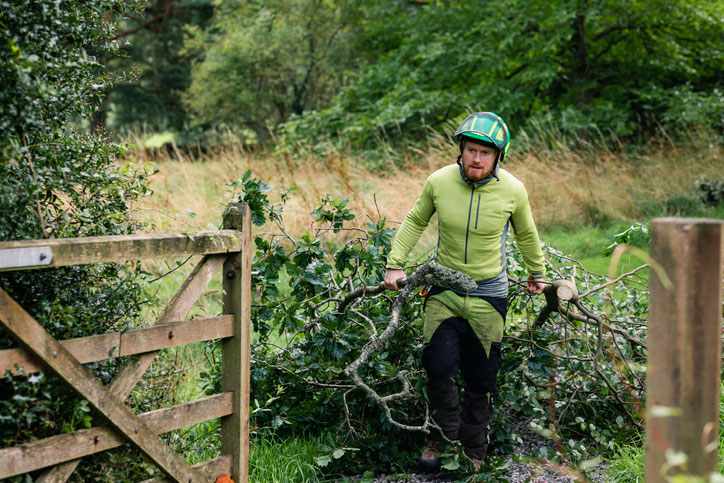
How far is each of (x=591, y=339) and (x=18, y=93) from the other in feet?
11.9

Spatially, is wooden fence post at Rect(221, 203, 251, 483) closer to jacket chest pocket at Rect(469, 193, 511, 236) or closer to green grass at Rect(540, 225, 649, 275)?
jacket chest pocket at Rect(469, 193, 511, 236)

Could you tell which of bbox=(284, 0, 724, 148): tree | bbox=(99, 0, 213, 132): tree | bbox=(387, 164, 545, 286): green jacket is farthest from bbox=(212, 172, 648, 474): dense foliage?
bbox=(99, 0, 213, 132): tree

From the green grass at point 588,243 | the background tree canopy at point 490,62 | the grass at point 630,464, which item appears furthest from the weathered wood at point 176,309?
Result: the background tree canopy at point 490,62

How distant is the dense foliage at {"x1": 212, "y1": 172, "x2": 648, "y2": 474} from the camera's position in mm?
3803

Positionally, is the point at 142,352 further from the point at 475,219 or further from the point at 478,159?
the point at 478,159

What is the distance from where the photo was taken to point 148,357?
2.61 meters

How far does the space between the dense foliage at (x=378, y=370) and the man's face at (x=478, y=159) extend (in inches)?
34.2

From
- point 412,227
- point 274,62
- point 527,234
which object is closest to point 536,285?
point 527,234

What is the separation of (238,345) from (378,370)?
3.53 feet

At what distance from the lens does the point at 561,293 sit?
3.43m

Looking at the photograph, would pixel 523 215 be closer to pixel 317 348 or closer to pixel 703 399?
pixel 317 348

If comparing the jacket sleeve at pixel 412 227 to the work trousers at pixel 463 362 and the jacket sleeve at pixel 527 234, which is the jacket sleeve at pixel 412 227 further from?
the jacket sleeve at pixel 527 234

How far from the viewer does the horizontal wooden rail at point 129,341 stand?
86.0 inches

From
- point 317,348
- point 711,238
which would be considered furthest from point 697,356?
point 317,348
